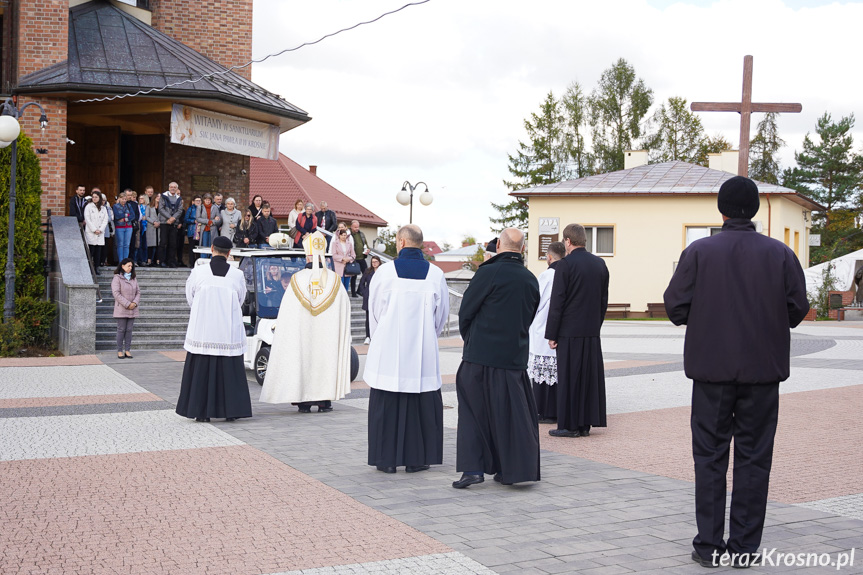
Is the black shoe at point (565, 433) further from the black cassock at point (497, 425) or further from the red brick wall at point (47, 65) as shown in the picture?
the red brick wall at point (47, 65)

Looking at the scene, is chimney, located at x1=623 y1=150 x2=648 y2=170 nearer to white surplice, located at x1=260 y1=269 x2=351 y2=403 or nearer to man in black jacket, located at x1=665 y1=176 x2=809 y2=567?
white surplice, located at x1=260 y1=269 x2=351 y2=403

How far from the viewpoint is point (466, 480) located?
6.87 metres

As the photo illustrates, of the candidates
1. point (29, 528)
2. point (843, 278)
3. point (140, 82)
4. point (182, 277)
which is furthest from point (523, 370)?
point (843, 278)

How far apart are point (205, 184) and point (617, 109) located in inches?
1577

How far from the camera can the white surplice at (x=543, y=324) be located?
985 cm

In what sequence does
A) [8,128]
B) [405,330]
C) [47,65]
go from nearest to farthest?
[405,330] → [8,128] → [47,65]

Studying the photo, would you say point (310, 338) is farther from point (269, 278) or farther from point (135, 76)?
point (135, 76)

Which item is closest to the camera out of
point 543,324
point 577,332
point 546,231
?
point 577,332

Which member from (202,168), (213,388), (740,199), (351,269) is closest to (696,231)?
(351,269)

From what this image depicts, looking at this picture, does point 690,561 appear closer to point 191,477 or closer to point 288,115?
point 191,477

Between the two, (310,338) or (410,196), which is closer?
(310,338)

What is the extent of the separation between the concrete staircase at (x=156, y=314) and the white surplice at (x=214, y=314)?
839 cm

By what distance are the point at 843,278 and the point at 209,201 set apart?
25582mm

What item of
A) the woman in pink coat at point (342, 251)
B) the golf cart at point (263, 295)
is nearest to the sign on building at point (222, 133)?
the woman in pink coat at point (342, 251)
